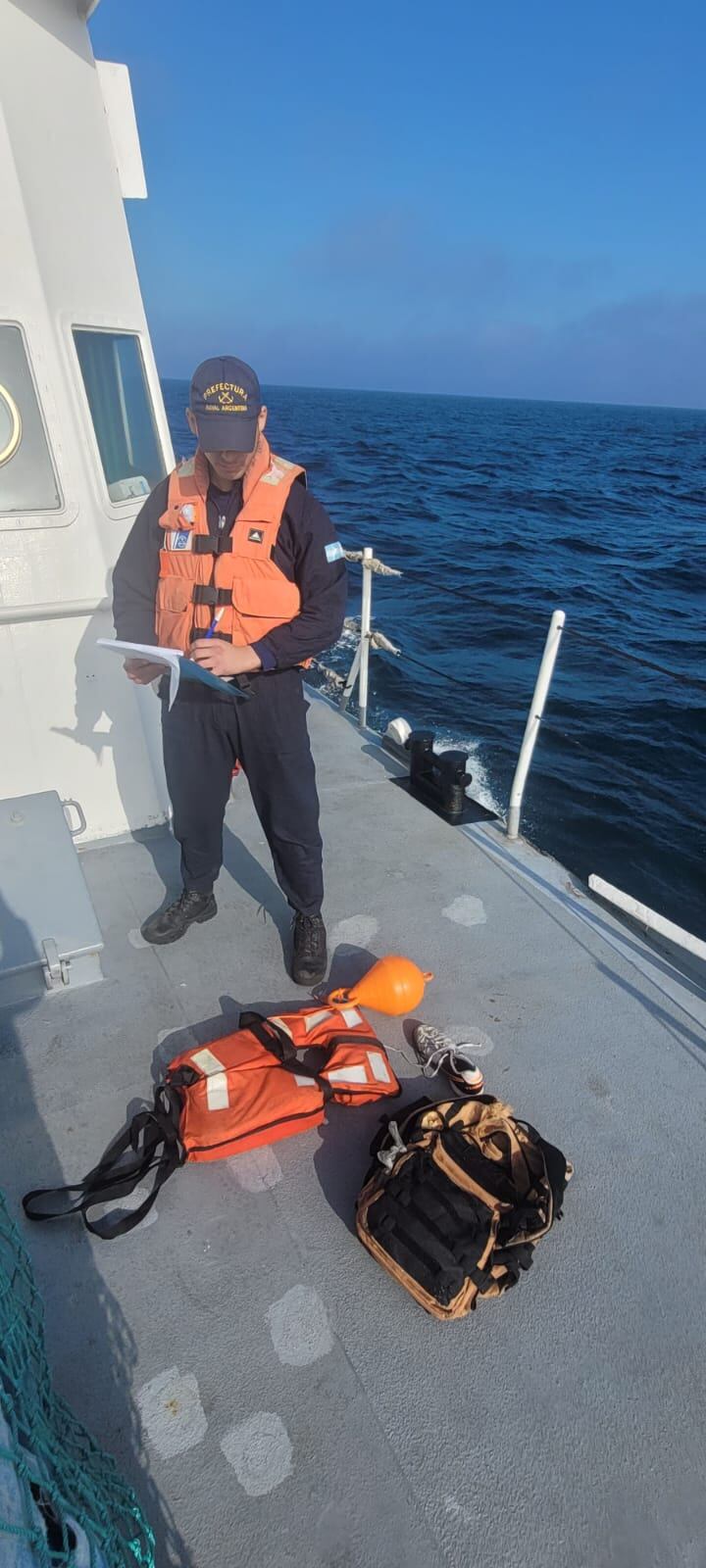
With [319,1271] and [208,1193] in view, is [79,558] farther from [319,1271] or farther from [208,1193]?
[319,1271]

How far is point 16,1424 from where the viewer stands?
1.33m

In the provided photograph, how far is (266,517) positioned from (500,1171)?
2.10 meters

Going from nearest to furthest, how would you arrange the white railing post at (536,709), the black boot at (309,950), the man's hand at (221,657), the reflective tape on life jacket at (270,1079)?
the reflective tape on life jacket at (270,1079), the man's hand at (221,657), the black boot at (309,950), the white railing post at (536,709)

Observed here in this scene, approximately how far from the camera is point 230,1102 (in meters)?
2.43

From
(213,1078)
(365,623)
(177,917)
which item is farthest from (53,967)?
(365,623)

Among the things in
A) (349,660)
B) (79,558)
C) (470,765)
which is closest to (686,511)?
(349,660)

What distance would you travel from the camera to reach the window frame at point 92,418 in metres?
3.15

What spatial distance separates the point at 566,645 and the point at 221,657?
1076 cm

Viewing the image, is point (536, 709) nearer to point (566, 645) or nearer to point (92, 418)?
point (92, 418)

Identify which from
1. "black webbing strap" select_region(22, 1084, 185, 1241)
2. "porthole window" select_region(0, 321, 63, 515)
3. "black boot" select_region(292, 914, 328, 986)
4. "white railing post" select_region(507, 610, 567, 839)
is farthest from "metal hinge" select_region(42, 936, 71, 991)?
"white railing post" select_region(507, 610, 567, 839)

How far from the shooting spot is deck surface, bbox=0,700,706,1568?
1704mm

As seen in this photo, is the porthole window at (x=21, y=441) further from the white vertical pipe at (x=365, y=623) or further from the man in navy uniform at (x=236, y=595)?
the white vertical pipe at (x=365, y=623)

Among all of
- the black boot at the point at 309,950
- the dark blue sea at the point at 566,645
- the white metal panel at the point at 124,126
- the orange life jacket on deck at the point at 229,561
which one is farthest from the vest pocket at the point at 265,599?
the white metal panel at the point at 124,126

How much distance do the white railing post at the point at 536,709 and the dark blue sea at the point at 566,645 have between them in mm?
284
